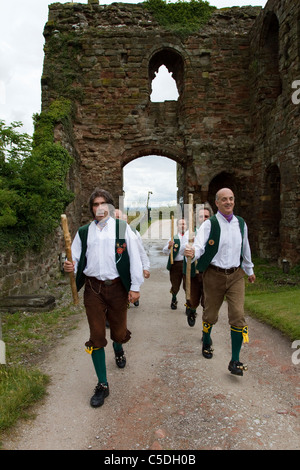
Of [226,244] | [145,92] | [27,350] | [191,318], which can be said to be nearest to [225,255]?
[226,244]

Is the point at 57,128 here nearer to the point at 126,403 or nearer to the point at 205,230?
the point at 205,230

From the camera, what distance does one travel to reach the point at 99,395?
3322mm

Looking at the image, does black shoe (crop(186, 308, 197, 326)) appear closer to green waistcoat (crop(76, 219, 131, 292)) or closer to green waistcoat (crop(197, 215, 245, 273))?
green waistcoat (crop(197, 215, 245, 273))

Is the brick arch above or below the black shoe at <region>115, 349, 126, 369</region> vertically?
above

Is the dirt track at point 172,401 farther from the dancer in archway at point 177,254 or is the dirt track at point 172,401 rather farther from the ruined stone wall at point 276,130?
the ruined stone wall at point 276,130

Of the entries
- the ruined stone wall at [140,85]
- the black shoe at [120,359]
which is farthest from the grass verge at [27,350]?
the ruined stone wall at [140,85]

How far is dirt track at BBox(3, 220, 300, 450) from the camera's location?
2693mm

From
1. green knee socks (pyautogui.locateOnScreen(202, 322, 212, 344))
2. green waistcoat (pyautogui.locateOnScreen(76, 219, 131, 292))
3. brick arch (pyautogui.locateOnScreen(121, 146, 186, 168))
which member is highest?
brick arch (pyautogui.locateOnScreen(121, 146, 186, 168))

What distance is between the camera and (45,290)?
822cm

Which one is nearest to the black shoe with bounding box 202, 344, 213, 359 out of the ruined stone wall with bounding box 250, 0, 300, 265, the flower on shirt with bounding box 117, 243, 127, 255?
the flower on shirt with bounding box 117, 243, 127, 255

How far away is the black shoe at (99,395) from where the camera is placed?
10.6 ft

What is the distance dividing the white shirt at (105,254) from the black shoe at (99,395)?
105 centimetres

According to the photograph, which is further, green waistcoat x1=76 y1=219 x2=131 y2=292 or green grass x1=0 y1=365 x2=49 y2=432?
green waistcoat x1=76 y1=219 x2=131 y2=292

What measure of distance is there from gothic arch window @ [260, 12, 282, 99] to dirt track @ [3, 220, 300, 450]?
10.1 metres
